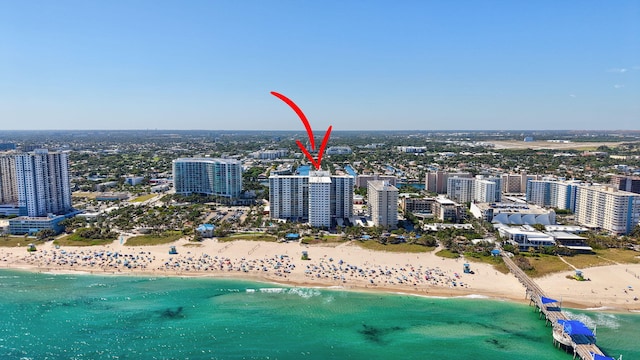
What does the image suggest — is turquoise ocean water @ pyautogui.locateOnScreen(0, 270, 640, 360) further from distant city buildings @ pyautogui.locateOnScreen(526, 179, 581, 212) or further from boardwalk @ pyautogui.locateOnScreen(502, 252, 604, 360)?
distant city buildings @ pyautogui.locateOnScreen(526, 179, 581, 212)

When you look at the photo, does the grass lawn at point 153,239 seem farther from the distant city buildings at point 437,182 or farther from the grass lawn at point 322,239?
the distant city buildings at point 437,182

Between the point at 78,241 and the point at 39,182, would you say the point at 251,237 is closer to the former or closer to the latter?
the point at 78,241

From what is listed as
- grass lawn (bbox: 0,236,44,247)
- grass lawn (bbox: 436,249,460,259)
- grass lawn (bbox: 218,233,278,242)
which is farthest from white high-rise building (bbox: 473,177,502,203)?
grass lawn (bbox: 0,236,44,247)

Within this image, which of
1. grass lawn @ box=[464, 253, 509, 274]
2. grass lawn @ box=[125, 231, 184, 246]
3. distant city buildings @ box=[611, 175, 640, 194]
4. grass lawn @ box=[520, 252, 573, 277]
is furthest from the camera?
distant city buildings @ box=[611, 175, 640, 194]

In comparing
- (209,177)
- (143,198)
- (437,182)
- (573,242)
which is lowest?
(573,242)

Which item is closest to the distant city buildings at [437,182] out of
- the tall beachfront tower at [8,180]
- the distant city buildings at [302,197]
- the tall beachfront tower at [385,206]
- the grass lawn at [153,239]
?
the distant city buildings at [302,197]

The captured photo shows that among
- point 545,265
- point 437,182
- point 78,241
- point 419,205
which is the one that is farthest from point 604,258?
point 78,241
